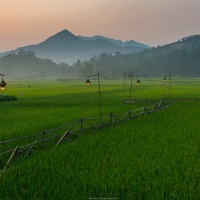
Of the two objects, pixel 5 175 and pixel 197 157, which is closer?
pixel 5 175

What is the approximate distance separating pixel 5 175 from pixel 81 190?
2544mm

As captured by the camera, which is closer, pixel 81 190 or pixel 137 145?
pixel 81 190

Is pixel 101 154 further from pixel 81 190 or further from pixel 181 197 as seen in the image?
pixel 181 197

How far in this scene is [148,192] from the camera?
8.32 metres

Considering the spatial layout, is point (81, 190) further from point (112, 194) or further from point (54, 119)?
point (54, 119)

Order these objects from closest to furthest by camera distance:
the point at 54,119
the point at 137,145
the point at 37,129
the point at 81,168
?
the point at 81,168 < the point at 137,145 < the point at 37,129 < the point at 54,119

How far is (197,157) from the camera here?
11766mm

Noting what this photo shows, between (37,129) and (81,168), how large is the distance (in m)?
7.89

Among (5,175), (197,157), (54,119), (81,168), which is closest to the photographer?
(5,175)

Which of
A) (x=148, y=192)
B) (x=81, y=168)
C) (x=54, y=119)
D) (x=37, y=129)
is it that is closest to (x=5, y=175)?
(x=81, y=168)

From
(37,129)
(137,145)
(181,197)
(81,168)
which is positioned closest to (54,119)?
(37,129)

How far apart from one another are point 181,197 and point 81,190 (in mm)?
2607

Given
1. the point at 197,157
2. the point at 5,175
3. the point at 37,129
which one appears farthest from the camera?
the point at 37,129

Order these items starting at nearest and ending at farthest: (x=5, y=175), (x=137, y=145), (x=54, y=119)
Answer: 1. (x=5, y=175)
2. (x=137, y=145)
3. (x=54, y=119)
